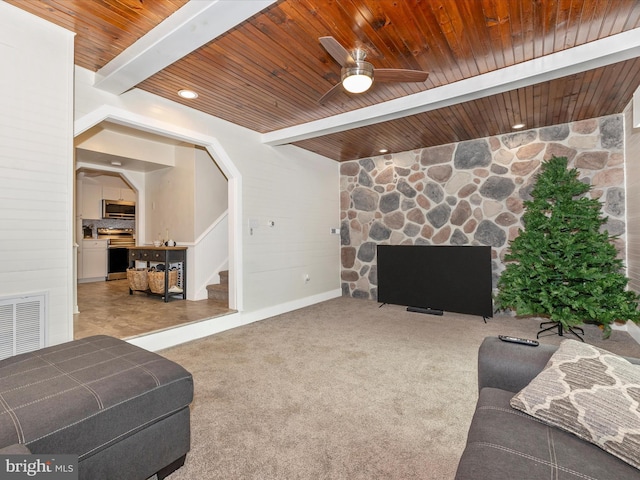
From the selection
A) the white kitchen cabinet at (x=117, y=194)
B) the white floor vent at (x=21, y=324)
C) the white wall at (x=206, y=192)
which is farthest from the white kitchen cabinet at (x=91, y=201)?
the white floor vent at (x=21, y=324)

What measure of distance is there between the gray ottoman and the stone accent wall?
4390mm

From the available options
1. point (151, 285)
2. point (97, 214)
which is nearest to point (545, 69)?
point (151, 285)

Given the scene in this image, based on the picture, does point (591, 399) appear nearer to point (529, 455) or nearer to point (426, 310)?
point (529, 455)

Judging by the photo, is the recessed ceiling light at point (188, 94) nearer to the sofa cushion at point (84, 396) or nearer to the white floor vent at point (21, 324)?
the white floor vent at point (21, 324)

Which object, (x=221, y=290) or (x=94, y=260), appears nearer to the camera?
(x=221, y=290)

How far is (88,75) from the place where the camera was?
2787mm

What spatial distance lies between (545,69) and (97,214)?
8624mm

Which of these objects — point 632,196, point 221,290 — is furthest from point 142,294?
point 632,196

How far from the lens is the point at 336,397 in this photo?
2.29m

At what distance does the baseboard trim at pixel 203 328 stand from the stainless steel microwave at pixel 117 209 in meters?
5.54

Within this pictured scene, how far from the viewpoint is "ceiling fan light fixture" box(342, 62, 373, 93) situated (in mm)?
2309

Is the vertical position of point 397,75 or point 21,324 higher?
point 397,75

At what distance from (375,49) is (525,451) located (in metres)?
2.61

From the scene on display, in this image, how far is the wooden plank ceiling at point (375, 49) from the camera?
6.72 feet
